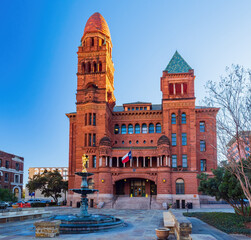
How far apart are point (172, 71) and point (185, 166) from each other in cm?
1913

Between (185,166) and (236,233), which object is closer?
(236,233)

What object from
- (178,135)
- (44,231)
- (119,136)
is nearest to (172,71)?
(178,135)

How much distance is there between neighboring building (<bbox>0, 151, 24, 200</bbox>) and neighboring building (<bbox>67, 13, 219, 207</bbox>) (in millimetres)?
16825

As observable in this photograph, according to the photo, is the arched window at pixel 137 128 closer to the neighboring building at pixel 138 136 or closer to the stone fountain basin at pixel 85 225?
the neighboring building at pixel 138 136

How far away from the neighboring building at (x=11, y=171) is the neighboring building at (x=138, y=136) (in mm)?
16825

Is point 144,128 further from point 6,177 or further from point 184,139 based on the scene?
point 6,177

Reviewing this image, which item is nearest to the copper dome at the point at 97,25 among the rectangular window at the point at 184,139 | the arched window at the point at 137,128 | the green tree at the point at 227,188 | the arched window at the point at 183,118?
the arched window at the point at 137,128

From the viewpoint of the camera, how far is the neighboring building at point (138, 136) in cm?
5306

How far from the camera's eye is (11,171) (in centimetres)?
6994

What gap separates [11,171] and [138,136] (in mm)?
31660

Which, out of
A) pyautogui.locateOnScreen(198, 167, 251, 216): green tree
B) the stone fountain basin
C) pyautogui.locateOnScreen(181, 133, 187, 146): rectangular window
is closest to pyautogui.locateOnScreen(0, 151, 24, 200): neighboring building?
pyautogui.locateOnScreen(181, 133, 187, 146): rectangular window

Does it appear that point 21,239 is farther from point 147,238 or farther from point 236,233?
point 236,233

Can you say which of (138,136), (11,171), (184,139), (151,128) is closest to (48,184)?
(11,171)

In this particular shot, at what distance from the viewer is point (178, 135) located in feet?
185
